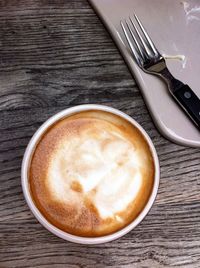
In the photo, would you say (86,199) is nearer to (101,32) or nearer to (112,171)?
(112,171)

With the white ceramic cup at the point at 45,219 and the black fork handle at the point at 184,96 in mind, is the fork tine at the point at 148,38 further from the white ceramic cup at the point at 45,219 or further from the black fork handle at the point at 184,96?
the white ceramic cup at the point at 45,219

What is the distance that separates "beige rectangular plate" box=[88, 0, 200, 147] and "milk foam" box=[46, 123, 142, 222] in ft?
0.49

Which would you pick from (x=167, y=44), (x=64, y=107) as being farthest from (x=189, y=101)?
(x=64, y=107)

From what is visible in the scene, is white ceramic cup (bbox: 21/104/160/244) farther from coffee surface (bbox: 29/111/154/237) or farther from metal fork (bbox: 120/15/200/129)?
metal fork (bbox: 120/15/200/129)

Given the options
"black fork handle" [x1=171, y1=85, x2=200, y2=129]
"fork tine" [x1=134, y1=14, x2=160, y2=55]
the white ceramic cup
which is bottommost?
the white ceramic cup

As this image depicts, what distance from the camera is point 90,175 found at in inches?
30.8

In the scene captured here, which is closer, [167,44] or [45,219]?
[45,219]

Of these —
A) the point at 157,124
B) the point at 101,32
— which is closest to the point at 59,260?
the point at 157,124

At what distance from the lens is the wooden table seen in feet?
2.79

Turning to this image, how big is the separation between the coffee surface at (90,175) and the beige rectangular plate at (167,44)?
0.13 m

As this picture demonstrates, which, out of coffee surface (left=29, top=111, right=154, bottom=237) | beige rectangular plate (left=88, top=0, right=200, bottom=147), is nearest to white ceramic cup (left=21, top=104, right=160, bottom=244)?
coffee surface (left=29, top=111, right=154, bottom=237)

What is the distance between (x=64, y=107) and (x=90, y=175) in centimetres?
20

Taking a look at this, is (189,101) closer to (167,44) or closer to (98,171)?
(167,44)

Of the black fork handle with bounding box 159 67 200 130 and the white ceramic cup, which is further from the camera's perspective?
the black fork handle with bounding box 159 67 200 130
